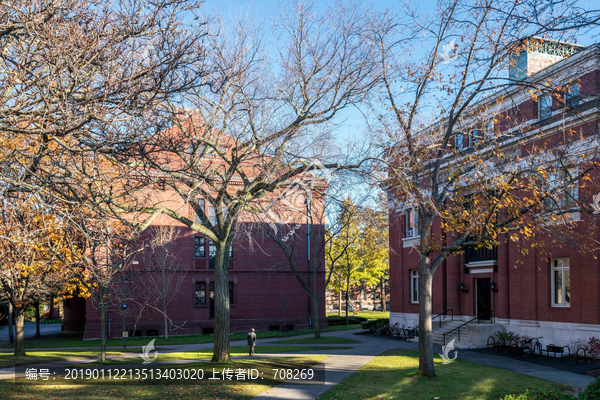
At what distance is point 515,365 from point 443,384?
5920mm

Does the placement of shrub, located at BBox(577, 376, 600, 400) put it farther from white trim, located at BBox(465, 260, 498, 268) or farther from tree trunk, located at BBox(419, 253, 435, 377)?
white trim, located at BBox(465, 260, 498, 268)

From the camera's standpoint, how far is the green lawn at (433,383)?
14.0m

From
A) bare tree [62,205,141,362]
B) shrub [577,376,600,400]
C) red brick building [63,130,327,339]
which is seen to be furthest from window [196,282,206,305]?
shrub [577,376,600,400]

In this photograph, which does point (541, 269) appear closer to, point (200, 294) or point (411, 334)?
point (411, 334)

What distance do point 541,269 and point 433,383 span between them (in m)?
10.5

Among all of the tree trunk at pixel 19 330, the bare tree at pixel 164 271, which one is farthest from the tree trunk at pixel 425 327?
the bare tree at pixel 164 271

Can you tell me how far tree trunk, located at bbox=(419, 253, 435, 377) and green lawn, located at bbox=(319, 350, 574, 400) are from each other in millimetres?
364

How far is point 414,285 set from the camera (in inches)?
1366

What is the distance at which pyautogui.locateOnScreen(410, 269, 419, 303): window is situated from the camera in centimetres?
3428

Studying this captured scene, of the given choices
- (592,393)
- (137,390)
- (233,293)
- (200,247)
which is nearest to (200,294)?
(233,293)

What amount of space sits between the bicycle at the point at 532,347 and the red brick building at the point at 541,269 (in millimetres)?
391

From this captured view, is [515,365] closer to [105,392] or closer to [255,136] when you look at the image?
[255,136]

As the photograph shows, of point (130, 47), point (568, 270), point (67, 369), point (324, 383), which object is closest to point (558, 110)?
point (568, 270)

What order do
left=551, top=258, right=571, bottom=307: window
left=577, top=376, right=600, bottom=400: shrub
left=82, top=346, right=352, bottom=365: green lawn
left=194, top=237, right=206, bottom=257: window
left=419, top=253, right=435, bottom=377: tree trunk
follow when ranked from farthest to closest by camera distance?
left=194, top=237, right=206, bottom=257: window
left=551, top=258, right=571, bottom=307: window
left=82, top=346, right=352, bottom=365: green lawn
left=419, top=253, right=435, bottom=377: tree trunk
left=577, top=376, right=600, bottom=400: shrub
